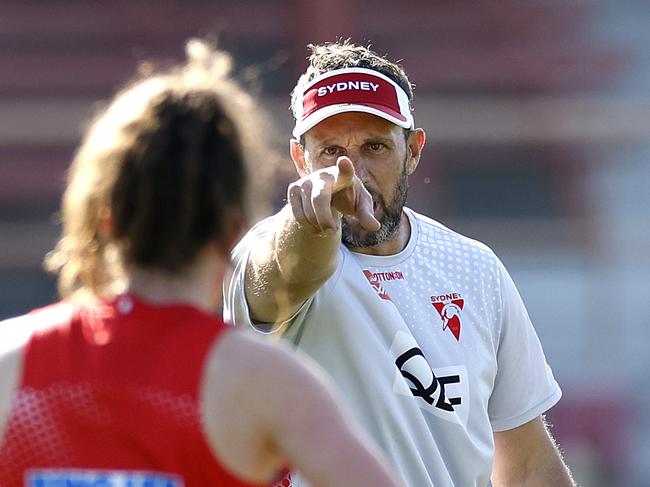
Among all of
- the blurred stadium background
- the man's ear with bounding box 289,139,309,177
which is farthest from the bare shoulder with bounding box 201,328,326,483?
the blurred stadium background

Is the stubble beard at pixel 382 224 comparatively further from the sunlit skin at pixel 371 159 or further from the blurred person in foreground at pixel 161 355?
the blurred person in foreground at pixel 161 355

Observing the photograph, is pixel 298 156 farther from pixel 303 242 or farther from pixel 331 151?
pixel 303 242

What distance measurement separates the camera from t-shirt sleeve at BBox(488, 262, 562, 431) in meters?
3.28

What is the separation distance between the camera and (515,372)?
10.8 ft

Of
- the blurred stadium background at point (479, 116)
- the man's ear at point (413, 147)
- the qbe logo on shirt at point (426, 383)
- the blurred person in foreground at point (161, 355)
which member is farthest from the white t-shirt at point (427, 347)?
the blurred stadium background at point (479, 116)

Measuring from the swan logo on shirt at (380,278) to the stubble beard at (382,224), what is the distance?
0.27 feet

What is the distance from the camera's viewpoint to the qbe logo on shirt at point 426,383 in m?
2.99

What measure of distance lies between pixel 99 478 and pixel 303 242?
3.18 feet

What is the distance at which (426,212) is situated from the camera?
1523 cm

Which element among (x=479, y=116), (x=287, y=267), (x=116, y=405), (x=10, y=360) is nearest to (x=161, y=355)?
(x=116, y=405)

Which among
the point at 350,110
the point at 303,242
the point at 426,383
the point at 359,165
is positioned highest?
the point at 350,110

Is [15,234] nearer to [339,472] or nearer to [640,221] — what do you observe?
[640,221]

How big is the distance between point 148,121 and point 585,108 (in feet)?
49.6

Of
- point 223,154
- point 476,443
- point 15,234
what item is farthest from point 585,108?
point 223,154
